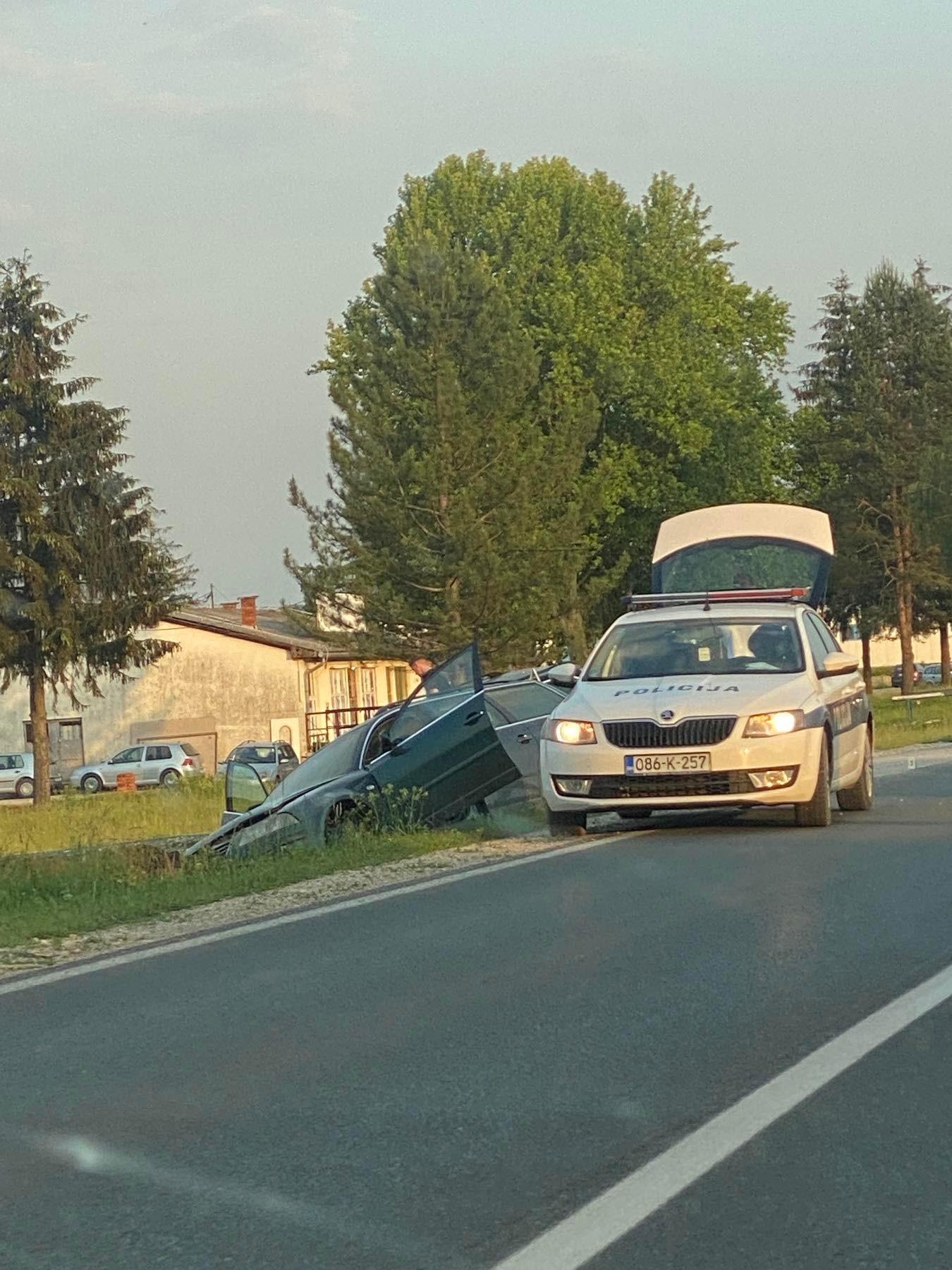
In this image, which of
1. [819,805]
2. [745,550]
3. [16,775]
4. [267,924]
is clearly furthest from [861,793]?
[16,775]

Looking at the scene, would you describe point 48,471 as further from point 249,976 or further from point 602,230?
point 249,976

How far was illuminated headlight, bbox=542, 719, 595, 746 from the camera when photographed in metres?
13.2

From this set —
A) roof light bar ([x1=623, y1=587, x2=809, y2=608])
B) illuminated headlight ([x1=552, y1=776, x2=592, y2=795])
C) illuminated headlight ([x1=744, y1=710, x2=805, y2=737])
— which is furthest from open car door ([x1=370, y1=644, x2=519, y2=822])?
illuminated headlight ([x1=744, y1=710, x2=805, y2=737])

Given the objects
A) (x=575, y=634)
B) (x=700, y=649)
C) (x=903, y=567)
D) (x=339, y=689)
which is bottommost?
(x=700, y=649)

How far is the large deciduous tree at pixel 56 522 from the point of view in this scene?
146ft

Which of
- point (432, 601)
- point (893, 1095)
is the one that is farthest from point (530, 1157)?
point (432, 601)

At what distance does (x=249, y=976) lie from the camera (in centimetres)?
798

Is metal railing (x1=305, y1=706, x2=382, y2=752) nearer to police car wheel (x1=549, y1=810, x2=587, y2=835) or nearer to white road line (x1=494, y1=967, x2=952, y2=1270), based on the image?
police car wheel (x1=549, y1=810, x2=587, y2=835)

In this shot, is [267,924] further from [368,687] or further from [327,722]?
[368,687]

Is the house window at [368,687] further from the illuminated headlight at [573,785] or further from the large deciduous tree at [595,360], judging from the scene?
the illuminated headlight at [573,785]

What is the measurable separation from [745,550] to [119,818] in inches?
553

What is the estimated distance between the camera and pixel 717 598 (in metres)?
15.7

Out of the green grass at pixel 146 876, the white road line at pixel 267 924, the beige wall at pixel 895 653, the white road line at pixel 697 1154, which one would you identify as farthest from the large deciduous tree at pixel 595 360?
the beige wall at pixel 895 653

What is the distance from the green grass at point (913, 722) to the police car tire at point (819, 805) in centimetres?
1046
